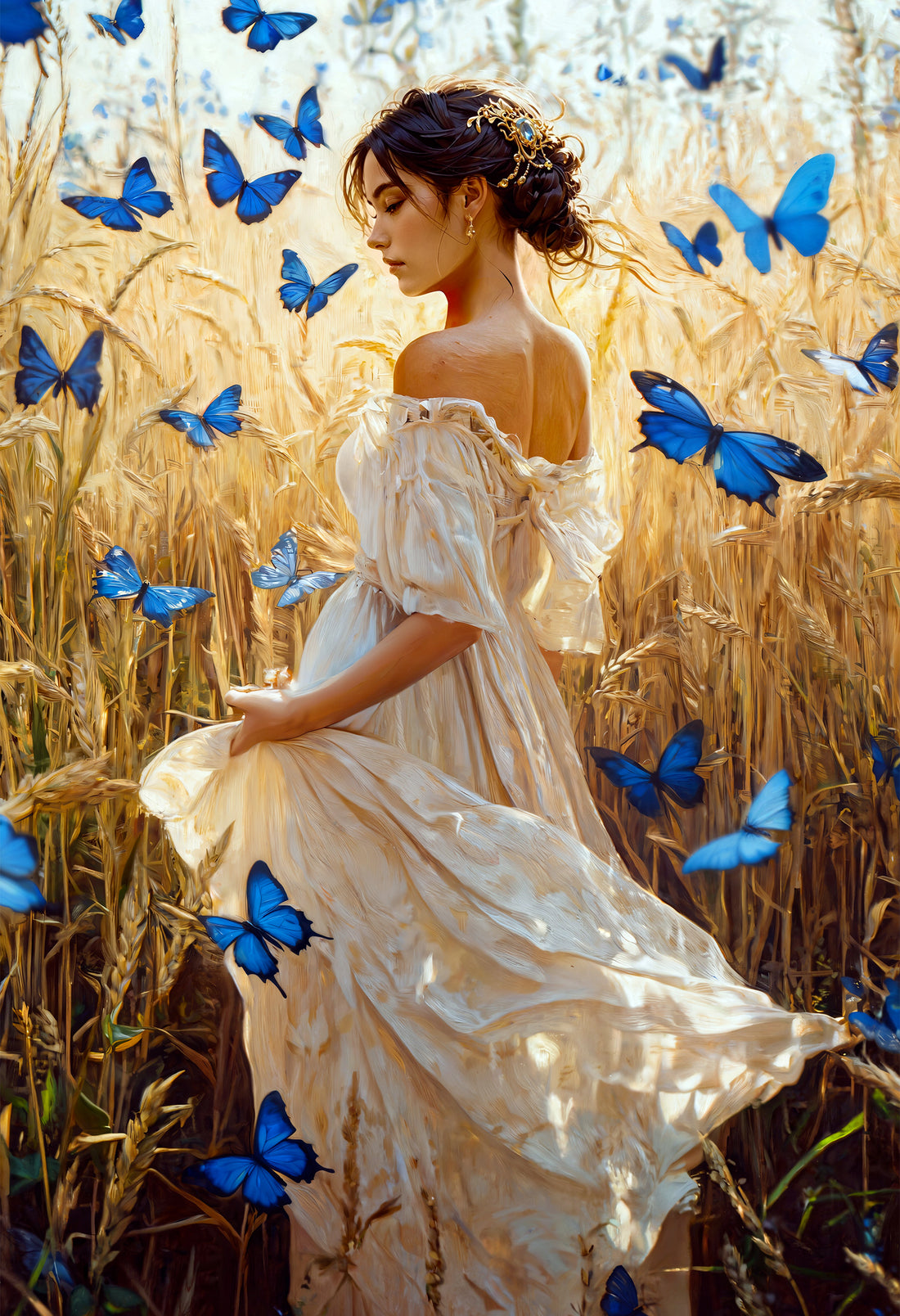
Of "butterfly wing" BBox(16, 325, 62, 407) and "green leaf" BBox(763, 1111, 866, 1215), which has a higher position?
"butterfly wing" BBox(16, 325, 62, 407)

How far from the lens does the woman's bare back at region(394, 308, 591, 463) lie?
27.5 inches

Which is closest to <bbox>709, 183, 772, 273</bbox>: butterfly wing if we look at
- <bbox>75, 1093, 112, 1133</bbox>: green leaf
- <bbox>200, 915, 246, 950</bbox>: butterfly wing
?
<bbox>200, 915, 246, 950</bbox>: butterfly wing

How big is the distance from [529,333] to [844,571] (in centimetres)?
38

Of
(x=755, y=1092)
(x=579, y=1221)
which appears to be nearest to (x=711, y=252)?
(x=755, y=1092)

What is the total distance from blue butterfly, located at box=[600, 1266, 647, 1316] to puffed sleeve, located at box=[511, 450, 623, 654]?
0.51 metres

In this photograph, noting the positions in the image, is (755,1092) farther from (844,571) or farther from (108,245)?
(108,245)

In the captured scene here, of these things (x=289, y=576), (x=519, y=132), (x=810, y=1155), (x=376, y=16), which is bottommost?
(x=810, y=1155)

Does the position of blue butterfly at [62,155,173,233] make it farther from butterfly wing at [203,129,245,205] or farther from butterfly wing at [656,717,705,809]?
butterfly wing at [656,717,705,809]

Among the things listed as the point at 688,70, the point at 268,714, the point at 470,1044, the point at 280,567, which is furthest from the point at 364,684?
the point at 688,70

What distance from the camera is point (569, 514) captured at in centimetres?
78

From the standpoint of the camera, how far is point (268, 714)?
723 mm

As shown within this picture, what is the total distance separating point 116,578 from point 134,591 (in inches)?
0.8

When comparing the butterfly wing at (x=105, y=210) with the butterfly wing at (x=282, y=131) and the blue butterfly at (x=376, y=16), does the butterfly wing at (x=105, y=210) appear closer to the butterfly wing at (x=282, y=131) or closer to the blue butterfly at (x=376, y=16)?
the butterfly wing at (x=282, y=131)

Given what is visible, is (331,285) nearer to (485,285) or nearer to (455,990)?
(485,285)
